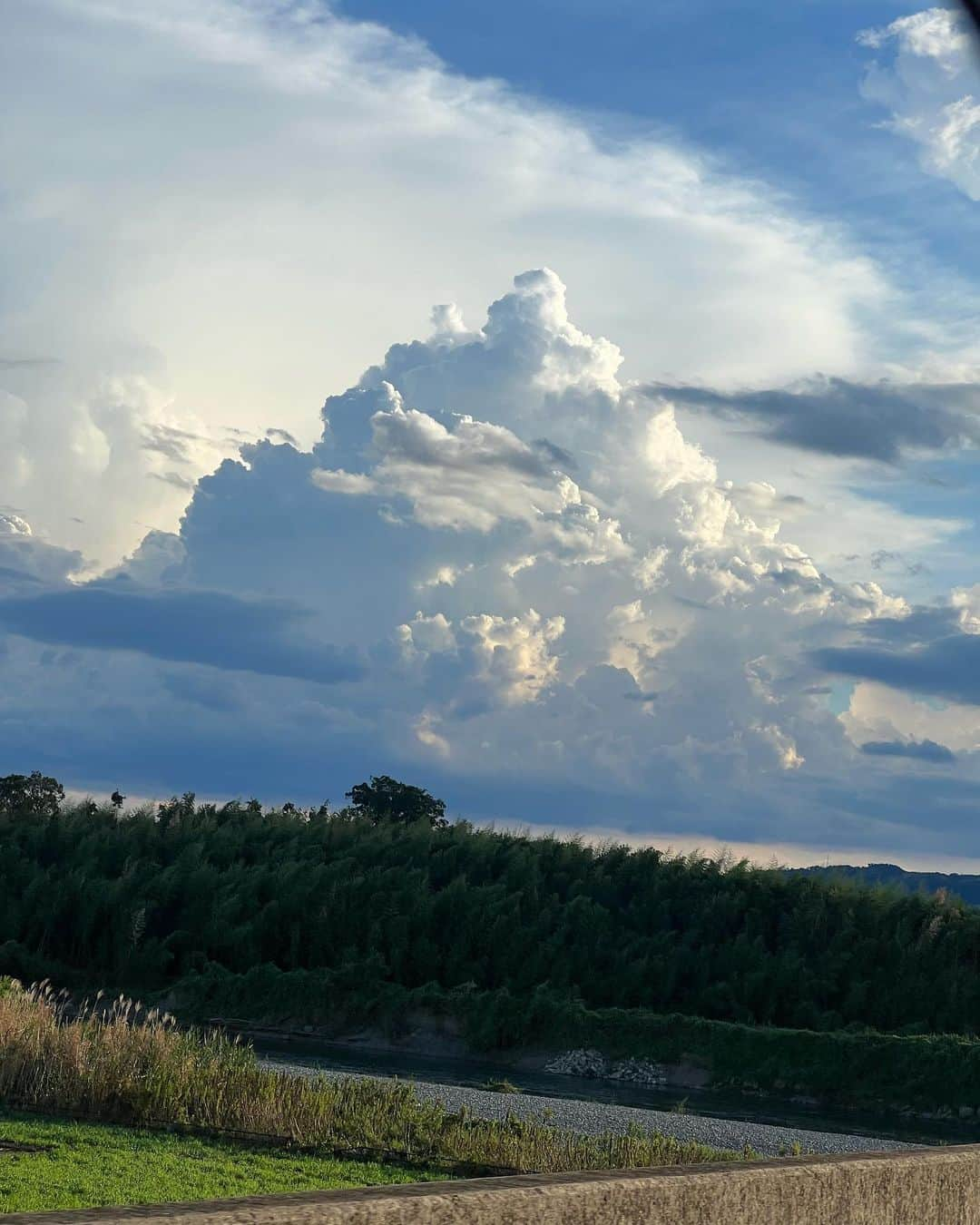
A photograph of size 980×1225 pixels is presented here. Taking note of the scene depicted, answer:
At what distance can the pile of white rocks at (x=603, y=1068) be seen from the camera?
32750mm

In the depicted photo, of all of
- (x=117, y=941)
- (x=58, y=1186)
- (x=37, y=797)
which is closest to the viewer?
(x=58, y=1186)

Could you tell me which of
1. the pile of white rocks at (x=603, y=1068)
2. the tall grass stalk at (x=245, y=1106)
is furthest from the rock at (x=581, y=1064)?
the tall grass stalk at (x=245, y=1106)

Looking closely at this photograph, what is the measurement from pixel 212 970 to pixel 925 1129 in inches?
682

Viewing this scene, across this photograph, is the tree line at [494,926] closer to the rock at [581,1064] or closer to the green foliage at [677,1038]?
the green foliage at [677,1038]

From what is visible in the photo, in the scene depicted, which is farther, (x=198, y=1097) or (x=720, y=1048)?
(x=720, y=1048)

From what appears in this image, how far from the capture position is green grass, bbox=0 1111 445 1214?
38.1 feet

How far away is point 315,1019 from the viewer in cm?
3641

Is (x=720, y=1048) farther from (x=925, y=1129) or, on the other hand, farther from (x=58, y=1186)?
(x=58, y=1186)

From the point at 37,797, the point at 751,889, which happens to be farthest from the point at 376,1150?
the point at 37,797

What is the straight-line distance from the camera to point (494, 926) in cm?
3900

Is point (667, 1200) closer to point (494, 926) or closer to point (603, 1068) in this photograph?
point (603, 1068)

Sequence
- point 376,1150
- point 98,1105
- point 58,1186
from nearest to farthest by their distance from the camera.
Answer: point 58,1186 → point 376,1150 → point 98,1105

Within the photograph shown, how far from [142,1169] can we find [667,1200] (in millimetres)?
9818

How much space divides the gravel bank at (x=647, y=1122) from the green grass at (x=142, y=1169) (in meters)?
5.42
